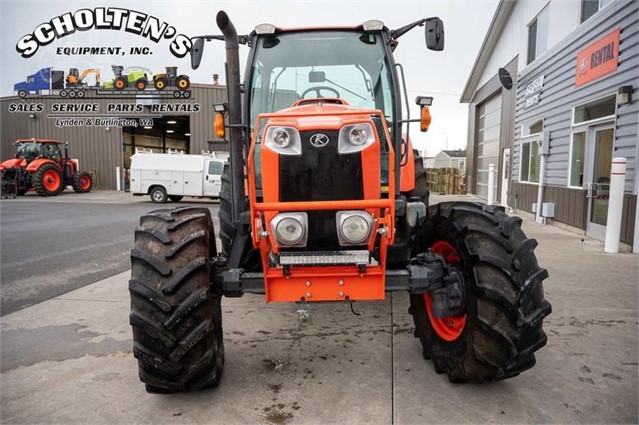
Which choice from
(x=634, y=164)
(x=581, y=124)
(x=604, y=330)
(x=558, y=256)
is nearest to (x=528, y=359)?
(x=604, y=330)

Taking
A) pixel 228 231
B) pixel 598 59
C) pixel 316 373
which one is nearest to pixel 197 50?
pixel 228 231

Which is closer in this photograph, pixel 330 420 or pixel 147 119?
pixel 330 420

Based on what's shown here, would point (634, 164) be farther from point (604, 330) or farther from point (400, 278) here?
point (400, 278)

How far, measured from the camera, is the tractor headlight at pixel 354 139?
2443 millimetres

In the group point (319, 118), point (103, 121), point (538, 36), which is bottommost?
point (319, 118)

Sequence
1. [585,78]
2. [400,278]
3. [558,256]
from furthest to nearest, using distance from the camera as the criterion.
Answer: [585,78] < [558,256] < [400,278]

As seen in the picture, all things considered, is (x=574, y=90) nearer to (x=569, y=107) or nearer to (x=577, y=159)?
(x=569, y=107)

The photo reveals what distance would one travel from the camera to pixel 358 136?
2455 mm

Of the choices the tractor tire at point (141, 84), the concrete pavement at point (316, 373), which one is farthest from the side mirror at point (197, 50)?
the tractor tire at point (141, 84)

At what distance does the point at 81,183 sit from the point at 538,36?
1997 centimetres

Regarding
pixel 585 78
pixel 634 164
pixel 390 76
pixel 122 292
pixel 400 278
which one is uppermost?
pixel 585 78

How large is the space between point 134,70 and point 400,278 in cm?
2310

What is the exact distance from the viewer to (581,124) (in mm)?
8383

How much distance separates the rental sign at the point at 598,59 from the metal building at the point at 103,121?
59.9ft
